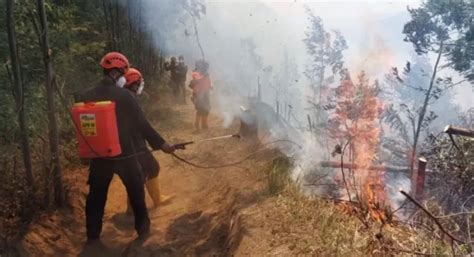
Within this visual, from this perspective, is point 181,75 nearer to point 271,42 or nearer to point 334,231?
point 334,231

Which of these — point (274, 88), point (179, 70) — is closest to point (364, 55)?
point (274, 88)

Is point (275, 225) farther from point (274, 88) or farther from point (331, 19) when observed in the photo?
point (274, 88)

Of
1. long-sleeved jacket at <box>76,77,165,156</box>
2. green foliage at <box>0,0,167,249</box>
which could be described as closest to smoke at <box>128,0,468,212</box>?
green foliage at <box>0,0,167,249</box>

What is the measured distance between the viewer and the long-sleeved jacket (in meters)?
5.02

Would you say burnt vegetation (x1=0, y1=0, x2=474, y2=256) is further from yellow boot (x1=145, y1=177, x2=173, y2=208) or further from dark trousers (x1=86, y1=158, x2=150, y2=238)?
yellow boot (x1=145, y1=177, x2=173, y2=208)

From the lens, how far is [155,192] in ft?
20.9

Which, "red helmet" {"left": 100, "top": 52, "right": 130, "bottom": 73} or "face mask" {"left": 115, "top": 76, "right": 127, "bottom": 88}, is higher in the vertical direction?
"red helmet" {"left": 100, "top": 52, "right": 130, "bottom": 73}

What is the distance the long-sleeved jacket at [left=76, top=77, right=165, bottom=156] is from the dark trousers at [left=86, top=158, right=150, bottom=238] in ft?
0.60

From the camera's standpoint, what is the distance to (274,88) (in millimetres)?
59344

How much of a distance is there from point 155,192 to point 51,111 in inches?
76.5

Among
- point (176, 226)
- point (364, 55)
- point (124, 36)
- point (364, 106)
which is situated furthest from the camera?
point (364, 55)

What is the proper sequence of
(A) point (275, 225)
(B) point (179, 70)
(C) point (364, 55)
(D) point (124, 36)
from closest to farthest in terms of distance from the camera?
1. (A) point (275, 225)
2. (D) point (124, 36)
3. (B) point (179, 70)
4. (C) point (364, 55)

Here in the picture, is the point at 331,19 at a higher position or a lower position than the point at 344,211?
higher

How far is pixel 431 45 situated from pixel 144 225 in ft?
67.2
